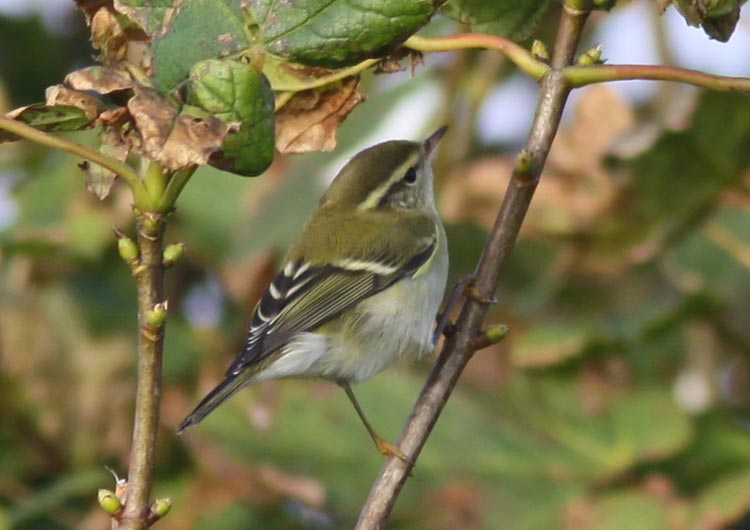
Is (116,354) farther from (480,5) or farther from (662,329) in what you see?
(480,5)

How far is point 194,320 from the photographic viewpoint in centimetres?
399

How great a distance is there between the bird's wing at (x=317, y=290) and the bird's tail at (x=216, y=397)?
22 cm

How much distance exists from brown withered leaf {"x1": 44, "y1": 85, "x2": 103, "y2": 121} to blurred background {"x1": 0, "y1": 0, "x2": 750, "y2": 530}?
187 cm

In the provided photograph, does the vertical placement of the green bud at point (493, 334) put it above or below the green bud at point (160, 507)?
below

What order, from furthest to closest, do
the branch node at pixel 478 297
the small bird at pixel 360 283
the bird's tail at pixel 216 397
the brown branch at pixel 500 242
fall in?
1. the small bird at pixel 360 283
2. the bird's tail at pixel 216 397
3. the branch node at pixel 478 297
4. the brown branch at pixel 500 242

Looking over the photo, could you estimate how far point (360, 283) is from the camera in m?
3.43

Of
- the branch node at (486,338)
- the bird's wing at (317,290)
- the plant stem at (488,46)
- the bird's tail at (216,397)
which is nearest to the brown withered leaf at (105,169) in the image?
the plant stem at (488,46)

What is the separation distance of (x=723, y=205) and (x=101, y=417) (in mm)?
1928

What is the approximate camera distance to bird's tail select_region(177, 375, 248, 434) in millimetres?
2601

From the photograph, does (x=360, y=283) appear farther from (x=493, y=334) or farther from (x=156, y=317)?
(x=156, y=317)

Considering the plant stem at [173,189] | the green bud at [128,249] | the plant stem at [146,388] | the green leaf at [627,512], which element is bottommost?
the green leaf at [627,512]

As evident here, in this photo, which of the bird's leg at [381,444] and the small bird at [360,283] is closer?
the bird's leg at [381,444]

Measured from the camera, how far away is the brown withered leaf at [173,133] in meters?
1.33

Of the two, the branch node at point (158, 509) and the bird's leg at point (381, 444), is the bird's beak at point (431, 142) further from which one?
the branch node at point (158, 509)
